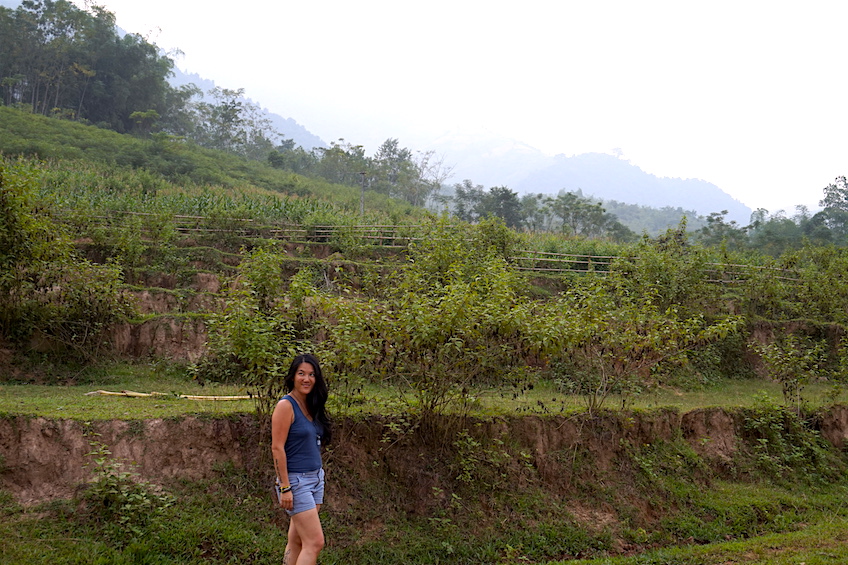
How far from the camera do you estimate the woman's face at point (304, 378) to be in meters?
3.89

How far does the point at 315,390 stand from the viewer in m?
4.02

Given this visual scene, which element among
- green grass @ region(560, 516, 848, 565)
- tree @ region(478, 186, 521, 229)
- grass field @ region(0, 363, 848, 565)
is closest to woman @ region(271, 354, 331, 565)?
grass field @ region(0, 363, 848, 565)

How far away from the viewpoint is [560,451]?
25.1 ft

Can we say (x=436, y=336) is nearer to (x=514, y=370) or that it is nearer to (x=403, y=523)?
(x=514, y=370)

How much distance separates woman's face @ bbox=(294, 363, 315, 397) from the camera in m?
3.89

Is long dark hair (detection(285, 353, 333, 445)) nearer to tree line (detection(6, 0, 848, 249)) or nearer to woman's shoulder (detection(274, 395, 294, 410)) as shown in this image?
woman's shoulder (detection(274, 395, 294, 410))

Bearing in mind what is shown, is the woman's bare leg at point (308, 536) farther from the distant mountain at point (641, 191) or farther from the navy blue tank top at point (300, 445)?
the distant mountain at point (641, 191)

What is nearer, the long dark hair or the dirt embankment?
the long dark hair

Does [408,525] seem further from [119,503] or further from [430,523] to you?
[119,503]

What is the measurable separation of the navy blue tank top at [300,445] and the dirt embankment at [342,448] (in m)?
2.59

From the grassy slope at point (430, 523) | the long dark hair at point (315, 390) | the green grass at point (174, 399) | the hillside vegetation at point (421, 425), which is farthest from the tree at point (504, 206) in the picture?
the long dark hair at point (315, 390)

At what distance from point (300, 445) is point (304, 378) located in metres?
0.45

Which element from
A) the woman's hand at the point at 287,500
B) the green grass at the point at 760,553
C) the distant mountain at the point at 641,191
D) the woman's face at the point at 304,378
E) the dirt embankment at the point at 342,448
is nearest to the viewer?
the woman's hand at the point at 287,500

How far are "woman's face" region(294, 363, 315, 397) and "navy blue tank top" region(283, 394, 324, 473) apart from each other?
3.4 inches
